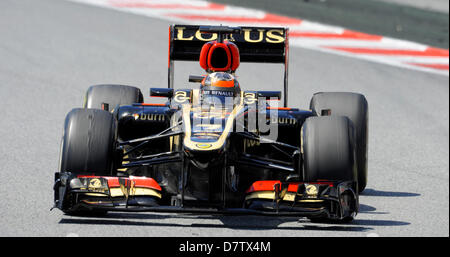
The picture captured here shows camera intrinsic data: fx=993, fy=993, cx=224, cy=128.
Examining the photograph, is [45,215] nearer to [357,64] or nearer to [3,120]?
[3,120]

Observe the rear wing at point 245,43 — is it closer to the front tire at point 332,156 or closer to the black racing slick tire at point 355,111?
the black racing slick tire at point 355,111

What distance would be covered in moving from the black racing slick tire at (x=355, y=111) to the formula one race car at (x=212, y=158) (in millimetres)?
29

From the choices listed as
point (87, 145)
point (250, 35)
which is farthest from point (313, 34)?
point (87, 145)

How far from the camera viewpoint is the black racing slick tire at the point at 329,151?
8828 mm

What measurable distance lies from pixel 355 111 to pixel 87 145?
3.21 metres

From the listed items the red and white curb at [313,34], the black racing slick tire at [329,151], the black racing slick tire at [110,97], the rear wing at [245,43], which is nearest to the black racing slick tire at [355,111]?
the rear wing at [245,43]

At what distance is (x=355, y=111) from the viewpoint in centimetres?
1065

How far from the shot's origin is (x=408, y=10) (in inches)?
790

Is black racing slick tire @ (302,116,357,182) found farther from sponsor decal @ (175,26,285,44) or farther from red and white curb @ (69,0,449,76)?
red and white curb @ (69,0,449,76)

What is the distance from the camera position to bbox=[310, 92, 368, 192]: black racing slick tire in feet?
34.3

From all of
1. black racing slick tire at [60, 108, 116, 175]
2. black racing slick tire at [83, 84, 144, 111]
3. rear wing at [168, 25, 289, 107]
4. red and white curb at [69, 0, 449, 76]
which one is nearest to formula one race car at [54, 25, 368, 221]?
black racing slick tire at [60, 108, 116, 175]

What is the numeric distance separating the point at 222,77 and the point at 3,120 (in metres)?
4.20

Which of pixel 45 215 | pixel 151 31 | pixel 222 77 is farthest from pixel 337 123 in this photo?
pixel 151 31

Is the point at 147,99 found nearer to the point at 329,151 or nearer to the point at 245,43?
the point at 245,43
